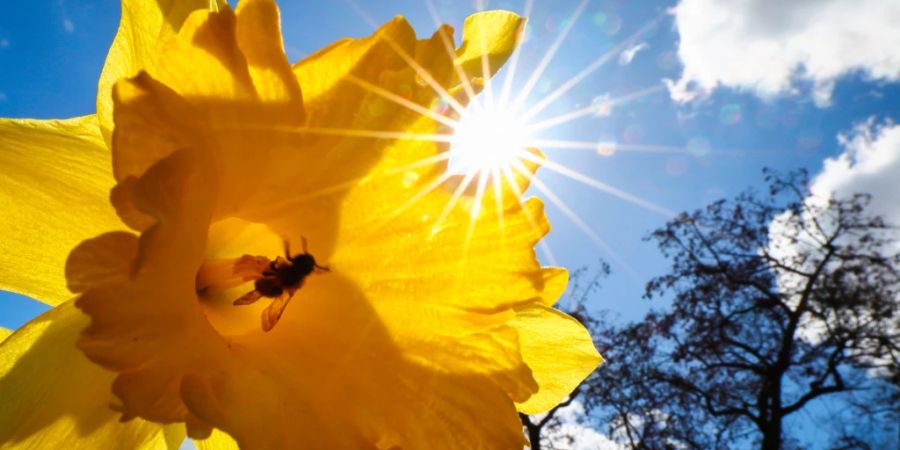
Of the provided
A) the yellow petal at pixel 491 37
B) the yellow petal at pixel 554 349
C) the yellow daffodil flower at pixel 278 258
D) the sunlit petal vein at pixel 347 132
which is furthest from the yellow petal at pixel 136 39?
the yellow petal at pixel 554 349

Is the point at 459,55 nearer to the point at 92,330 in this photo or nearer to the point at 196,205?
the point at 196,205

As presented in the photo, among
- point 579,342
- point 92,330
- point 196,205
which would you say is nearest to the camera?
point 92,330

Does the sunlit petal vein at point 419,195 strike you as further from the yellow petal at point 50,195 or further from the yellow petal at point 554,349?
the yellow petal at point 50,195

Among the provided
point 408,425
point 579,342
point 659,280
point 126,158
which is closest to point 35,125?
point 126,158

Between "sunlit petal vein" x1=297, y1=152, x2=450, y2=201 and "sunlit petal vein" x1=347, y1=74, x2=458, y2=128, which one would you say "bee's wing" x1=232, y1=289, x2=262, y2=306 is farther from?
"sunlit petal vein" x1=347, y1=74, x2=458, y2=128

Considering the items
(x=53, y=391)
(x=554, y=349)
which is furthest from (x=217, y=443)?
(x=554, y=349)

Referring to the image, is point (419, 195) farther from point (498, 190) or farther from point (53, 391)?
point (53, 391)
